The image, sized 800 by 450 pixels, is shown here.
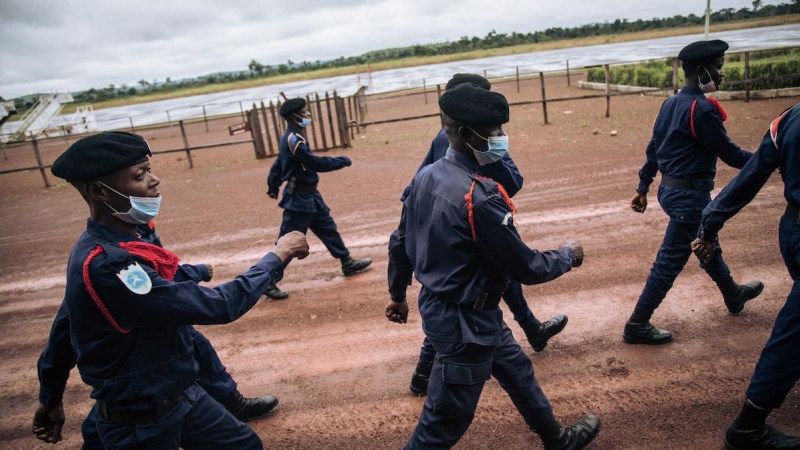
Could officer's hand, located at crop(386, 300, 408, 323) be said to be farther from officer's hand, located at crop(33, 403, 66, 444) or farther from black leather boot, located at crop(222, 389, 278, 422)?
officer's hand, located at crop(33, 403, 66, 444)

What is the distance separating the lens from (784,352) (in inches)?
104

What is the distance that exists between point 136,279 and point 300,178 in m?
3.80

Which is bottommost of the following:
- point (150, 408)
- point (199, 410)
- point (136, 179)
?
point (199, 410)

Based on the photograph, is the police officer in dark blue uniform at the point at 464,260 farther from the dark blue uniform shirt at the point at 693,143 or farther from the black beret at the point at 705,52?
the black beret at the point at 705,52

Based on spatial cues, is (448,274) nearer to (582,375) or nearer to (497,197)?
(497,197)

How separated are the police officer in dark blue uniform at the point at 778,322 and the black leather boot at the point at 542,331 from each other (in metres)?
1.36

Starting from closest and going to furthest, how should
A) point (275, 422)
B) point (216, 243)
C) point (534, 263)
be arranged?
point (534, 263)
point (275, 422)
point (216, 243)

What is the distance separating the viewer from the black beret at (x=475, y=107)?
2445 millimetres

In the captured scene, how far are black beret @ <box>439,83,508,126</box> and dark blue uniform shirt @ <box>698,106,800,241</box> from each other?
4.87 feet

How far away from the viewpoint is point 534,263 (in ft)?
8.12

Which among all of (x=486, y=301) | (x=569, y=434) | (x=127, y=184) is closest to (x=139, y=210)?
(x=127, y=184)

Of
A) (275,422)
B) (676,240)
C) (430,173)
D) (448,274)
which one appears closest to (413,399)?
(275,422)

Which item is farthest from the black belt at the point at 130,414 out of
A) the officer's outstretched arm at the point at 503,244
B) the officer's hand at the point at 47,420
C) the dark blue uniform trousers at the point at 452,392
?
the officer's outstretched arm at the point at 503,244

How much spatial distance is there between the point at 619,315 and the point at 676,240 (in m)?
0.91
